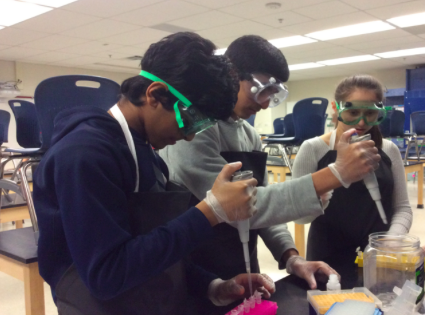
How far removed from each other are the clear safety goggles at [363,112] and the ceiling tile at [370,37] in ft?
19.5

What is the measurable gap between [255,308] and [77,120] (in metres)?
0.51

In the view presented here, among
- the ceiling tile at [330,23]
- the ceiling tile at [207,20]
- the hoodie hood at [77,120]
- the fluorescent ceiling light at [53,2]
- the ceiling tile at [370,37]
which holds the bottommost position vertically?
the hoodie hood at [77,120]

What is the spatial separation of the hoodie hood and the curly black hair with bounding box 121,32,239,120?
0.09 meters

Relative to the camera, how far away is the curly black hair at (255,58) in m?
1.10

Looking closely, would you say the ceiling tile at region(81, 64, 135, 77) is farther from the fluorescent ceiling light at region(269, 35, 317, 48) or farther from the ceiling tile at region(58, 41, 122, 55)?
the fluorescent ceiling light at region(269, 35, 317, 48)

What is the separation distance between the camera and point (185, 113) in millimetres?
775

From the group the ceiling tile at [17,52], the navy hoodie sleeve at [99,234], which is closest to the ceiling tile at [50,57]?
the ceiling tile at [17,52]

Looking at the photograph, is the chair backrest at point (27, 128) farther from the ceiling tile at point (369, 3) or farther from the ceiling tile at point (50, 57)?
the ceiling tile at point (50, 57)

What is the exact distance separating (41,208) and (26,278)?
88 cm

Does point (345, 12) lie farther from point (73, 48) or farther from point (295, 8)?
point (73, 48)

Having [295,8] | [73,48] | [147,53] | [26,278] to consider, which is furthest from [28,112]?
[73,48]

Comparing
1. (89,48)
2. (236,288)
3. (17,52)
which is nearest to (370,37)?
(89,48)

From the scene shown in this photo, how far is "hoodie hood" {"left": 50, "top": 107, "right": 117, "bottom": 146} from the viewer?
2.27ft

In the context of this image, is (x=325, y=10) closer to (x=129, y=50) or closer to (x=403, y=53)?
(x=129, y=50)
